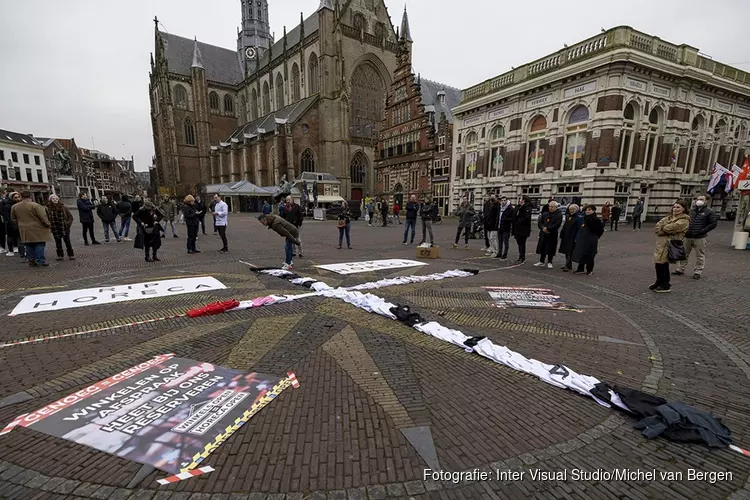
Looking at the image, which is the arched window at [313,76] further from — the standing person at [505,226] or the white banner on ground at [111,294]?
the white banner on ground at [111,294]

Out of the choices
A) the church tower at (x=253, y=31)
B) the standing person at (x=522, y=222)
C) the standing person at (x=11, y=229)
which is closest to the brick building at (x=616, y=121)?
the standing person at (x=522, y=222)

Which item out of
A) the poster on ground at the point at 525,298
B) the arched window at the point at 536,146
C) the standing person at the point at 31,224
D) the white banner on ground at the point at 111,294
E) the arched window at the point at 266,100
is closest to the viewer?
the white banner on ground at the point at 111,294

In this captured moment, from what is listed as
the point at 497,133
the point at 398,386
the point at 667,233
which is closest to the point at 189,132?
the point at 497,133

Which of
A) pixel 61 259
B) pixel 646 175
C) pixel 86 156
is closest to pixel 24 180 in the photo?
pixel 86 156

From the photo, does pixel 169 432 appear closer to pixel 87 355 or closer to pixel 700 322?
pixel 87 355

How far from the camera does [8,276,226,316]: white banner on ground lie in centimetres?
542

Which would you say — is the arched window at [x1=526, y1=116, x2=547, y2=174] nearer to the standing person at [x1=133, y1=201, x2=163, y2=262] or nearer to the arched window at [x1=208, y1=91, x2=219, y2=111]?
the standing person at [x1=133, y1=201, x2=163, y2=262]

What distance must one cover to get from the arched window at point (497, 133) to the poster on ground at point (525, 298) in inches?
958

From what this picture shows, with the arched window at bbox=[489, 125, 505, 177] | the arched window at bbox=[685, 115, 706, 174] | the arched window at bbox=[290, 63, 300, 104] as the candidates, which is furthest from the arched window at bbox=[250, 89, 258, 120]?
the arched window at bbox=[685, 115, 706, 174]

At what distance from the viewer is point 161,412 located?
2.71 metres

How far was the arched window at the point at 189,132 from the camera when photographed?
56.8 metres

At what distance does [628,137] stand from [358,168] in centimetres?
3385

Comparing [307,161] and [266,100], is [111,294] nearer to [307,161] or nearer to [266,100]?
[307,161]

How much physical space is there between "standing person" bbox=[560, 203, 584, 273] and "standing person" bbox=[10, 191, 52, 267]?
511 inches
